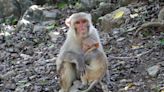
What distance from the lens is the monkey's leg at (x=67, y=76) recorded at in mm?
6008

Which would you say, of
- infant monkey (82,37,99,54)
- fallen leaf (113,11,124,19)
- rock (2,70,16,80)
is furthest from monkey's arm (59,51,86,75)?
fallen leaf (113,11,124,19)

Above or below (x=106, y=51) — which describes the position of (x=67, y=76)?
above

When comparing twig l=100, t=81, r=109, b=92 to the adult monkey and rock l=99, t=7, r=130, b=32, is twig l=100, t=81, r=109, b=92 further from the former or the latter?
rock l=99, t=7, r=130, b=32

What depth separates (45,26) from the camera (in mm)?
11500

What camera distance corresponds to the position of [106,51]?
8.05m

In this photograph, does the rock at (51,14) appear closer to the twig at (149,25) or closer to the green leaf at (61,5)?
the green leaf at (61,5)

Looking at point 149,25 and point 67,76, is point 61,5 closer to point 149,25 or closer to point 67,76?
point 149,25

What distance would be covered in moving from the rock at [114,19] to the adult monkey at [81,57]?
3.36 meters

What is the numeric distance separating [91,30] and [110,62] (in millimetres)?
1544

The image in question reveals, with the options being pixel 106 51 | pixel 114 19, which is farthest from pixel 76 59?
pixel 114 19

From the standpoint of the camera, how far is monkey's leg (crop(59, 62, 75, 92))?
6008mm

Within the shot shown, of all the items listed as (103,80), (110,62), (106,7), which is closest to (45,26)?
(106,7)

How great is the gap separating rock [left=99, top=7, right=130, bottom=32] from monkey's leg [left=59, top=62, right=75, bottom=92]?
3381mm

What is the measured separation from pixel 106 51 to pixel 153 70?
173cm
